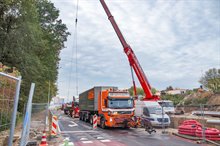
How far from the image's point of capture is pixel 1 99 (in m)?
4.40

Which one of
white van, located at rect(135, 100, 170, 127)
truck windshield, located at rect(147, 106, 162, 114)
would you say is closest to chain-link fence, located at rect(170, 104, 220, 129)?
white van, located at rect(135, 100, 170, 127)

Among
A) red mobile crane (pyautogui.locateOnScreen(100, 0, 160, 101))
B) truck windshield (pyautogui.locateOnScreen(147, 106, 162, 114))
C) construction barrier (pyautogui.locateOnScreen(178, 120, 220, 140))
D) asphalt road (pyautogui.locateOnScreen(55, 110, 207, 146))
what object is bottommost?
asphalt road (pyautogui.locateOnScreen(55, 110, 207, 146))

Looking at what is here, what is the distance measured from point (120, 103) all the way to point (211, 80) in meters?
44.8

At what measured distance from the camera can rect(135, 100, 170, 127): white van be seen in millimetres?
18188

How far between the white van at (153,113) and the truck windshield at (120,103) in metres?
2.19

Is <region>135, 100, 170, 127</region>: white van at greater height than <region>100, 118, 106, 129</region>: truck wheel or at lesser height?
greater

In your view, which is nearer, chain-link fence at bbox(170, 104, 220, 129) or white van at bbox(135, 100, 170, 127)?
chain-link fence at bbox(170, 104, 220, 129)

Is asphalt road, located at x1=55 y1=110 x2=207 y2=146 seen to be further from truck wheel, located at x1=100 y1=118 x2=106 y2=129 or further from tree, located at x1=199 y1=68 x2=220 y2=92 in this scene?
tree, located at x1=199 y1=68 x2=220 y2=92

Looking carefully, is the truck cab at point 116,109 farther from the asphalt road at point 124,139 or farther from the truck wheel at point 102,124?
the asphalt road at point 124,139

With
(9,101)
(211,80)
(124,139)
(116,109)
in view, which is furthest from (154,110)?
(211,80)

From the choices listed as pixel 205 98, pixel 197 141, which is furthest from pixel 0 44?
pixel 205 98

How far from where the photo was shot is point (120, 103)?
17.5 m

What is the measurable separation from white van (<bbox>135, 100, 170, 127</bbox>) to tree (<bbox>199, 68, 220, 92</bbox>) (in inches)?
1498

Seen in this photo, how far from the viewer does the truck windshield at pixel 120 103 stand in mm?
17188
